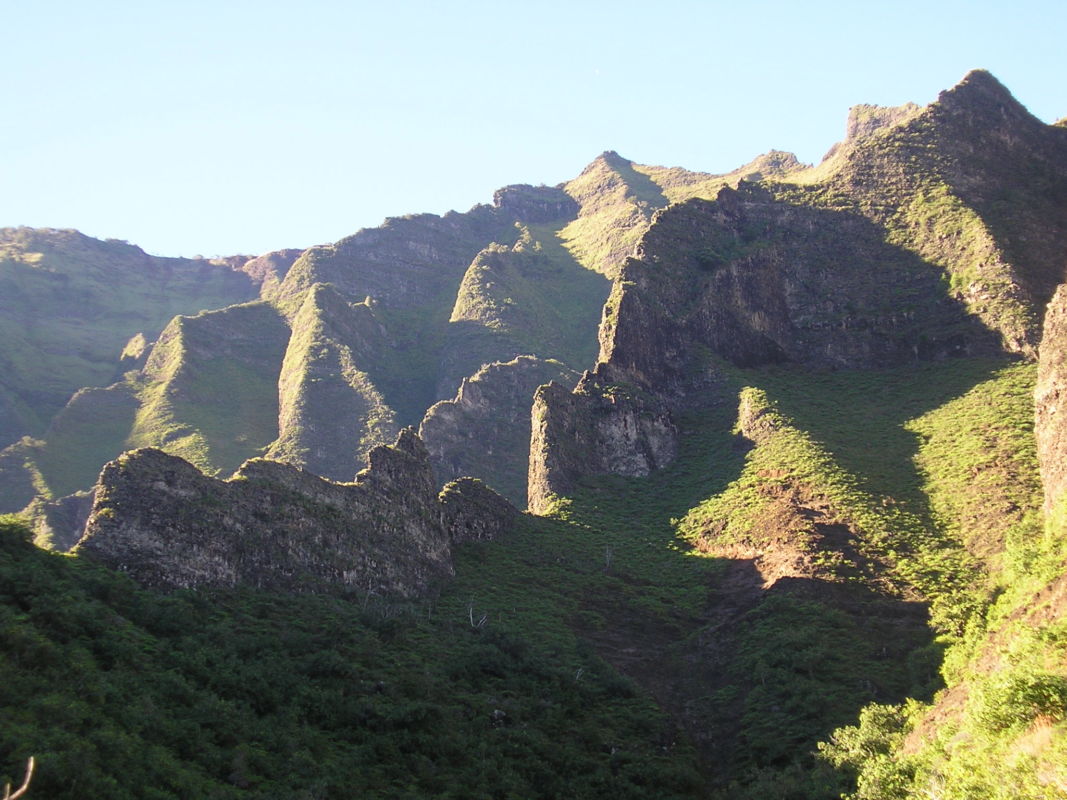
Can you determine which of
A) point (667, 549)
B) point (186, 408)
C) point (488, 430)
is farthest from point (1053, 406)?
point (186, 408)

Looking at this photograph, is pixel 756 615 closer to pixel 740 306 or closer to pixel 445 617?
pixel 445 617

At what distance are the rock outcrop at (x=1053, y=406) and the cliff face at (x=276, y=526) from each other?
44241 mm

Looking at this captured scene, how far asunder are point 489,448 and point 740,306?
40.2 m

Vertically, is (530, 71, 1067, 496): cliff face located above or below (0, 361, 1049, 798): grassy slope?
above

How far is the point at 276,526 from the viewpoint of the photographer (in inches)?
2724

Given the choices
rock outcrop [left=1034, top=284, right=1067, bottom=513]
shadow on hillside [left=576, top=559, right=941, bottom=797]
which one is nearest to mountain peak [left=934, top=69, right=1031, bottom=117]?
rock outcrop [left=1034, top=284, right=1067, bottom=513]

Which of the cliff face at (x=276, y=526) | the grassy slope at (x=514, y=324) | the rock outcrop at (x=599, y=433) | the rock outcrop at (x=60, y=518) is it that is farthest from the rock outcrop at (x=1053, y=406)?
the rock outcrop at (x=60, y=518)

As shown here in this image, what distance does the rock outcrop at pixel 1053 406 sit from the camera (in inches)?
2985

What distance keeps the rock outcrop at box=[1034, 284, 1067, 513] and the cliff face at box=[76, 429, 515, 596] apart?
145ft

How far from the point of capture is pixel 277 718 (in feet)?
167

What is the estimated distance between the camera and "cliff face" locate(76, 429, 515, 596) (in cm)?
6122

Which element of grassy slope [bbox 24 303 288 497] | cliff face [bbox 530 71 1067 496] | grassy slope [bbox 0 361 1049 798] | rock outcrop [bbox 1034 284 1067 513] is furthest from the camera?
grassy slope [bbox 24 303 288 497]

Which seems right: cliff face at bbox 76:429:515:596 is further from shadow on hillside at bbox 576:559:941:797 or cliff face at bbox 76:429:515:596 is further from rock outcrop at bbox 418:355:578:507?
rock outcrop at bbox 418:355:578:507

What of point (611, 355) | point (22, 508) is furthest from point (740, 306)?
point (22, 508)
